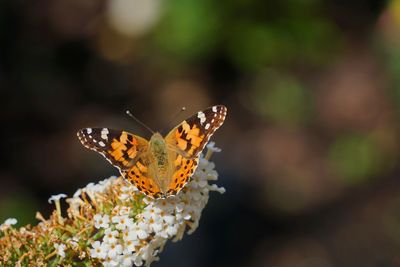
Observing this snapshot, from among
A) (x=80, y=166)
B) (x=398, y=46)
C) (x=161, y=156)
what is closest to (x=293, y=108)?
(x=398, y=46)

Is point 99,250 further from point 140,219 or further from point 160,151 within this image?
point 160,151

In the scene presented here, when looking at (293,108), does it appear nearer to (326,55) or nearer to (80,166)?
(326,55)

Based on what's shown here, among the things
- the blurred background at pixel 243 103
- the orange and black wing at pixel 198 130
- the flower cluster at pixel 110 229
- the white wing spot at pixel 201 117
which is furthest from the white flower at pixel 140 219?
the blurred background at pixel 243 103

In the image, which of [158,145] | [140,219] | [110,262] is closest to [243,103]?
[158,145]

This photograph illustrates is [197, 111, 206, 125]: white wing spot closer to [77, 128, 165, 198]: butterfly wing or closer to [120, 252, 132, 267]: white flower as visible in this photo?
[77, 128, 165, 198]: butterfly wing

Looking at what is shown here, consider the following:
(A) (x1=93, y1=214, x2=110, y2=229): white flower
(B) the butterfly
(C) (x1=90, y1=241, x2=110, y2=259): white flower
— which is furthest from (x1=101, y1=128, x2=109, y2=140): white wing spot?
(C) (x1=90, y1=241, x2=110, y2=259): white flower

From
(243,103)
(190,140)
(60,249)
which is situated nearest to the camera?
(60,249)
